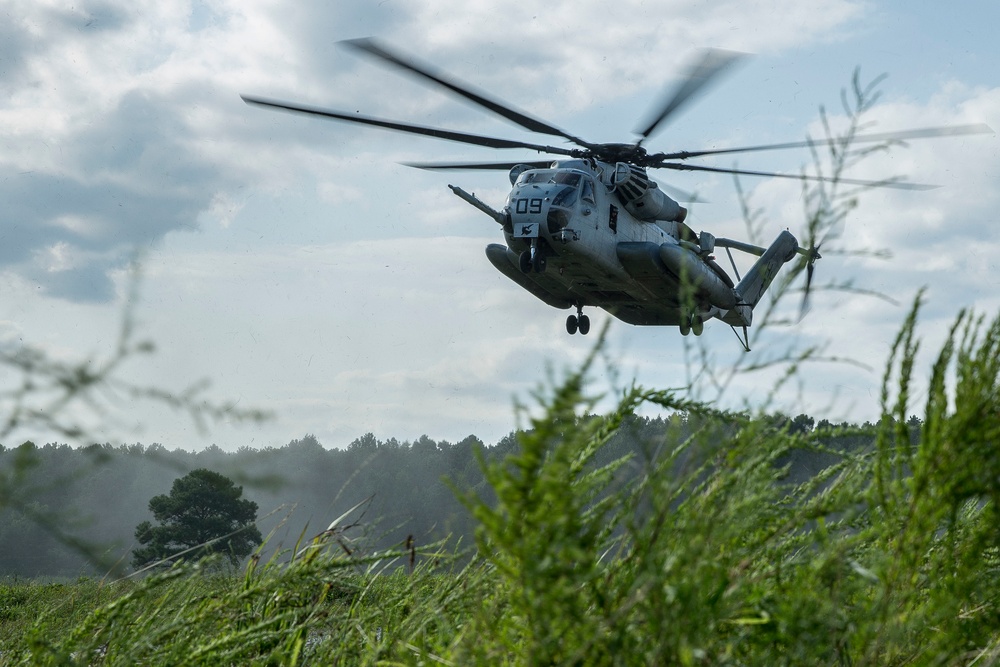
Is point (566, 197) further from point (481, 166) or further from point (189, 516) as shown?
point (189, 516)

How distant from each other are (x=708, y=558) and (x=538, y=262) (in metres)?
16.8

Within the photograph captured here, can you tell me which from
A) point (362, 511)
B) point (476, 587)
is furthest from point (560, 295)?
point (476, 587)

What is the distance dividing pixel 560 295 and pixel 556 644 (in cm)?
2008

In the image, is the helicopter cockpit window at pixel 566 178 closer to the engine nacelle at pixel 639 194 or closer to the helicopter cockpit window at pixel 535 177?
the helicopter cockpit window at pixel 535 177

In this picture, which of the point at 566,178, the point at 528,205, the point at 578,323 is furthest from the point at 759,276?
the point at 528,205

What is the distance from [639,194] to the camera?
1961 centimetres

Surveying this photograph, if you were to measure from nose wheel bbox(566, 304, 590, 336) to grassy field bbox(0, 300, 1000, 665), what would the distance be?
19947 millimetres

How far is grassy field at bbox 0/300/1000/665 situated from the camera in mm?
1342

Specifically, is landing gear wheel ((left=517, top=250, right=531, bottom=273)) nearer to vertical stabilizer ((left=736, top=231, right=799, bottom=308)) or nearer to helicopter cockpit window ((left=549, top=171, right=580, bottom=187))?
helicopter cockpit window ((left=549, top=171, right=580, bottom=187))

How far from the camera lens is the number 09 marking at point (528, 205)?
17.7 m

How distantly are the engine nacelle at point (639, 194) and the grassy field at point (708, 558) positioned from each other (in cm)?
1743

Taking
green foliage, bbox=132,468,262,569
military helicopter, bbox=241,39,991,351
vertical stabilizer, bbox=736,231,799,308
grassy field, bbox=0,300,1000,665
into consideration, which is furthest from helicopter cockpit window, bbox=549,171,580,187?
green foliage, bbox=132,468,262,569

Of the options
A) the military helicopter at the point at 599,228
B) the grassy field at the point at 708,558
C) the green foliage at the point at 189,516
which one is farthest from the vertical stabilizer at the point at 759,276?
the green foliage at the point at 189,516

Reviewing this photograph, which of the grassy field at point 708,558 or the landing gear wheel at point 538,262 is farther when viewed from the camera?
the landing gear wheel at point 538,262
